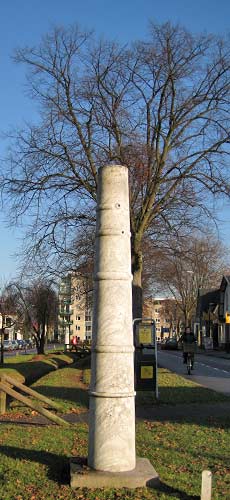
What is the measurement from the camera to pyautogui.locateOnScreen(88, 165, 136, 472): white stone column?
19.5 ft

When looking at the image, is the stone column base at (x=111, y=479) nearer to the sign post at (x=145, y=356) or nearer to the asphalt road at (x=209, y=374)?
the sign post at (x=145, y=356)

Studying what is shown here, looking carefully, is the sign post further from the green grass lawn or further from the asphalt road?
the green grass lawn

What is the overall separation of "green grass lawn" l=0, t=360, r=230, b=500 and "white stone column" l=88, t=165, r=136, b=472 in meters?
0.45

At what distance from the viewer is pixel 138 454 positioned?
7410 mm

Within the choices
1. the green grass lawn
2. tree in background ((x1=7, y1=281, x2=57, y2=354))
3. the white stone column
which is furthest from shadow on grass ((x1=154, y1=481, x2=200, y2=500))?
tree in background ((x1=7, y1=281, x2=57, y2=354))

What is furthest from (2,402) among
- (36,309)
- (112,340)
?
(36,309)

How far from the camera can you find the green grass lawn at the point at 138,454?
557 centimetres

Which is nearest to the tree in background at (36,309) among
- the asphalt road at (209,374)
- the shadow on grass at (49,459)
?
the asphalt road at (209,374)

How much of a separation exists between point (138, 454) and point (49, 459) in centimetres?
114

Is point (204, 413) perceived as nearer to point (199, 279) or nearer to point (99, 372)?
point (99, 372)

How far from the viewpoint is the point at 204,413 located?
38.5 ft

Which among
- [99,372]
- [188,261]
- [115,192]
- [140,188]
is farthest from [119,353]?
[188,261]

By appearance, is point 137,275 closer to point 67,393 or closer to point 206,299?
point 67,393

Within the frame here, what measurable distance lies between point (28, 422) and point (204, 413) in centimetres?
351
